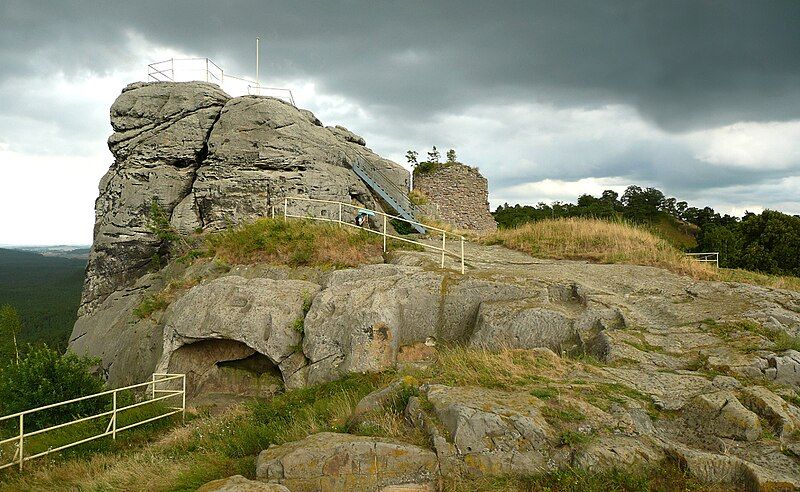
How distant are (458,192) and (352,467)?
936 inches

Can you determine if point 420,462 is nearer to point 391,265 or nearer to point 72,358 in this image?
point 391,265

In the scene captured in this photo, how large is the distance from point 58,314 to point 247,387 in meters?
111

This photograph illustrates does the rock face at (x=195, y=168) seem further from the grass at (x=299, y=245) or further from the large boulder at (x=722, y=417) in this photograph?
the large boulder at (x=722, y=417)

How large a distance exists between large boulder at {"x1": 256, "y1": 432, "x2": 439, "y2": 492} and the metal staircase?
617 inches

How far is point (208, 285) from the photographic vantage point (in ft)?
39.9

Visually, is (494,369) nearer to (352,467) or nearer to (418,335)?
(352,467)

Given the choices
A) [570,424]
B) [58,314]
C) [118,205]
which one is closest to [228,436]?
[570,424]

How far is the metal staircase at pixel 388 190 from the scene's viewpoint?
21.8 m

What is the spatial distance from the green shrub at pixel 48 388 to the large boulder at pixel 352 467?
23.5ft

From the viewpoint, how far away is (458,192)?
28.4 metres

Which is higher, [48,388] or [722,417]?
[722,417]

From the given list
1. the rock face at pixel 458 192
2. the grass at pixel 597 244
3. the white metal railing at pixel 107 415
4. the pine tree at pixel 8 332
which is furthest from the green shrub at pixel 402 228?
the pine tree at pixel 8 332

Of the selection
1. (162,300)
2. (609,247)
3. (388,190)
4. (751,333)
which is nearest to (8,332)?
(162,300)

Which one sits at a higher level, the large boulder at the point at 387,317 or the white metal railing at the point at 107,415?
the large boulder at the point at 387,317
